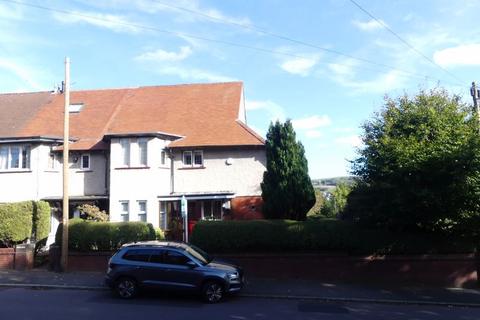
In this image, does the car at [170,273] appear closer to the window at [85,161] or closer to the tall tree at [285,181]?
the tall tree at [285,181]

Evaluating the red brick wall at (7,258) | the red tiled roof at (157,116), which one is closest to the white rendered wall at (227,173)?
the red tiled roof at (157,116)

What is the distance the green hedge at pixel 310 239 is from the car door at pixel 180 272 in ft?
10.7

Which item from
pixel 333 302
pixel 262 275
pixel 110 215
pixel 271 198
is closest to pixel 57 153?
pixel 110 215

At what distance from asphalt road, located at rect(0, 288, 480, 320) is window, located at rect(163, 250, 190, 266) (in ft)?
3.44

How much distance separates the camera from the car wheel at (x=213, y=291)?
1322cm

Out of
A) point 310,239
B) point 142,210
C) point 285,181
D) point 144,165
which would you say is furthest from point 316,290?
point 144,165

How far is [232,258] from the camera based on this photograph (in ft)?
55.6

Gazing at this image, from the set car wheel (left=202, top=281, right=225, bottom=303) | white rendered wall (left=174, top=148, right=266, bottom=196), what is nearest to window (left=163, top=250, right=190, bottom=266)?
car wheel (left=202, top=281, right=225, bottom=303)

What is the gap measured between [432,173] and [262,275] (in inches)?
264

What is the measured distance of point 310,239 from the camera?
54.5 ft

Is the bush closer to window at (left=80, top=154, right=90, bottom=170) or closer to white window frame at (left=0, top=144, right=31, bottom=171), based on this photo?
white window frame at (left=0, top=144, right=31, bottom=171)

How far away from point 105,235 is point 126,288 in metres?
4.61

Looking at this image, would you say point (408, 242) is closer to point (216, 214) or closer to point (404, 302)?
point (404, 302)

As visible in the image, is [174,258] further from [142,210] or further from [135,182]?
[135,182]
